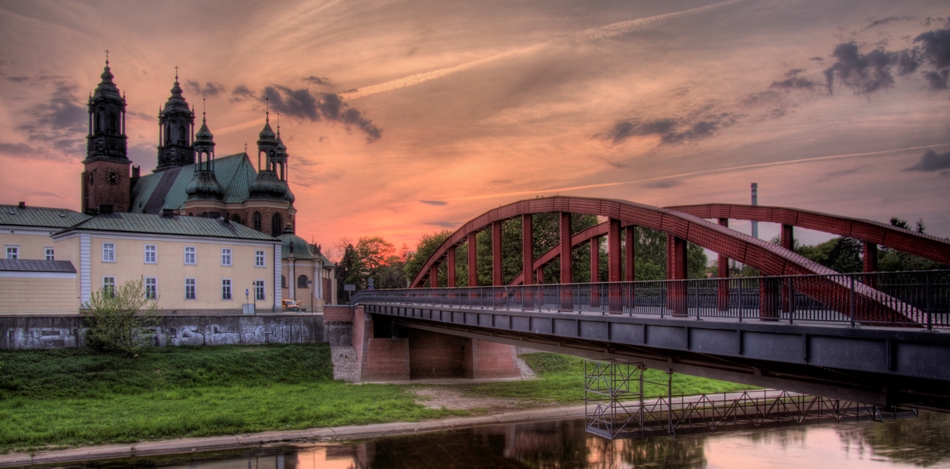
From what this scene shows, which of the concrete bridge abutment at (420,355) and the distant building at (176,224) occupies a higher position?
the distant building at (176,224)

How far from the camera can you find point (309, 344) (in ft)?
134

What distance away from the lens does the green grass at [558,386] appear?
34281mm

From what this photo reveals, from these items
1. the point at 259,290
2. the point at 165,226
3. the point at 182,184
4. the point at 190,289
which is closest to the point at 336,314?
the point at 259,290

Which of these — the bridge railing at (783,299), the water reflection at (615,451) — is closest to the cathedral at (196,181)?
the water reflection at (615,451)

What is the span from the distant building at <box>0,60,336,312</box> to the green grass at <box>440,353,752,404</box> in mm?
18154

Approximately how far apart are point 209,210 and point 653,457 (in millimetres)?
49682

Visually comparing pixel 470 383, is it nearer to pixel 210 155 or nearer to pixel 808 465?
pixel 808 465

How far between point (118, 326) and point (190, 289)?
8.61 m

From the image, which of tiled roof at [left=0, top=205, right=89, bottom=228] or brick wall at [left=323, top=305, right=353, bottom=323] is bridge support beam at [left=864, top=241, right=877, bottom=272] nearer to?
brick wall at [left=323, top=305, right=353, bottom=323]

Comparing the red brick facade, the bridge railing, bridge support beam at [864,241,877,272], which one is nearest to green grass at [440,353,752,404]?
the bridge railing

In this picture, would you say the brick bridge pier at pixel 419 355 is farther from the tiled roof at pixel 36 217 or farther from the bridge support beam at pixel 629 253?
the tiled roof at pixel 36 217

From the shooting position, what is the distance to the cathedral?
62.4 metres

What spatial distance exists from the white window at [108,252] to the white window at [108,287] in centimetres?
108

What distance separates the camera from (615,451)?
23.9 meters
